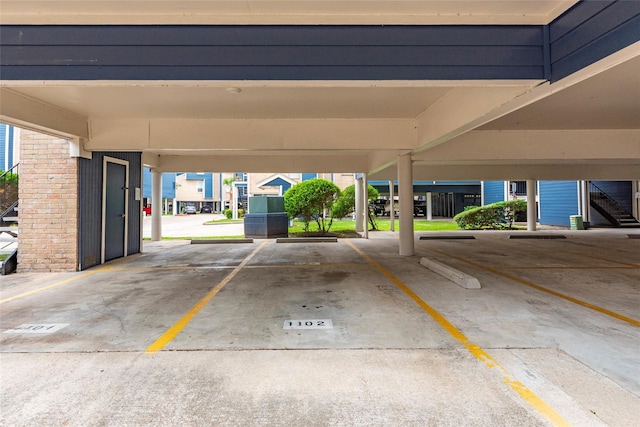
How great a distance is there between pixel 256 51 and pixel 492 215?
820 inches

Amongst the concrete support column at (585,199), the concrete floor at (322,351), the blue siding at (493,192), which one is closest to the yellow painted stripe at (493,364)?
the concrete floor at (322,351)

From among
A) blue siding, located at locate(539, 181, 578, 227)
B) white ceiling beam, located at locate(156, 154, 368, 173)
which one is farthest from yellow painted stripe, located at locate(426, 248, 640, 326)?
blue siding, located at locate(539, 181, 578, 227)

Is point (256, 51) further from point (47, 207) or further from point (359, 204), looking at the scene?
point (359, 204)

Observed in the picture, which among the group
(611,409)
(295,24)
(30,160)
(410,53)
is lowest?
(611,409)

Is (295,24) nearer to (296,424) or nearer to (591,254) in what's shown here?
(296,424)

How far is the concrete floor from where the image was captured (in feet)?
7.87

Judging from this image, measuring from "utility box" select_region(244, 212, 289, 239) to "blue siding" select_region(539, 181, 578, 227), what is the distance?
19.4 meters

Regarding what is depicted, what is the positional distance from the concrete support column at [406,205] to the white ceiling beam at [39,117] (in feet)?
28.9

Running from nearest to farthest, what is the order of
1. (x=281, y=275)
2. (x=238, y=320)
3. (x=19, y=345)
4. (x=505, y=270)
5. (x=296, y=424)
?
(x=296, y=424)
(x=19, y=345)
(x=238, y=320)
(x=281, y=275)
(x=505, y=270)

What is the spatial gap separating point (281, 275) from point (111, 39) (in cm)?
511

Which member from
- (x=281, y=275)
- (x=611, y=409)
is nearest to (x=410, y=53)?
(x=611, y=409)

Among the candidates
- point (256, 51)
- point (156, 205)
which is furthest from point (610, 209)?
point (156, 205)

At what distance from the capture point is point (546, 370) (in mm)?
2932

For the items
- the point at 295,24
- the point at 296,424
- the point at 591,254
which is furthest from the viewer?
the point at 591,254
